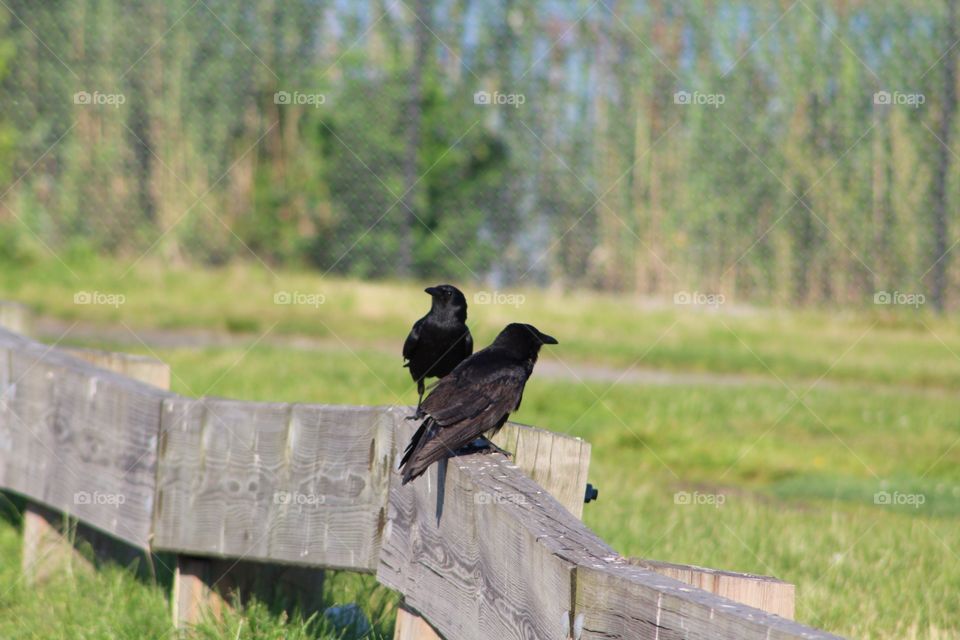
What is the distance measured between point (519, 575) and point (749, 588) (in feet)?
1.53

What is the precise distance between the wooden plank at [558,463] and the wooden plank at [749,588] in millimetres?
584

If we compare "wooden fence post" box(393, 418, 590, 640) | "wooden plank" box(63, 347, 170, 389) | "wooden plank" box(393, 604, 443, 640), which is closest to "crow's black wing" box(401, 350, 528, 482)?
"wooden fence post" box(393, 418, 590, 640)

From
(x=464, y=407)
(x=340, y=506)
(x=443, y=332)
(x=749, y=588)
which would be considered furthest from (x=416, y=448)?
(x=443, y=332)

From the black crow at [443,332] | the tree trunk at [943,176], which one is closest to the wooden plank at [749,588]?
the black crow at [443,332]

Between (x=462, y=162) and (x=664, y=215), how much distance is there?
2.28 metres

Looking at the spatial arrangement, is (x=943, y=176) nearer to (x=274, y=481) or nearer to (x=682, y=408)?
(x=682, y=408)

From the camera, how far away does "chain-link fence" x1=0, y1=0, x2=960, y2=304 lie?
534 inches

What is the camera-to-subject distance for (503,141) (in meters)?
14.2

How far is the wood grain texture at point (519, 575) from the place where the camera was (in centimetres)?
188

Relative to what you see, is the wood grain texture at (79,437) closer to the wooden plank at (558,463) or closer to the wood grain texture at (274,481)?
the wood grain texture at (274,481)

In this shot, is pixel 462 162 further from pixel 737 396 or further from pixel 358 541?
pixel 358 541

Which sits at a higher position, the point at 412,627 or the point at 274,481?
the point at 274,481

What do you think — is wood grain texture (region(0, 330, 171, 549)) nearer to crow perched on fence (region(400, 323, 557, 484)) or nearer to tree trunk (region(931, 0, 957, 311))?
crow perched on fence (region(400, 323, 557, 484))

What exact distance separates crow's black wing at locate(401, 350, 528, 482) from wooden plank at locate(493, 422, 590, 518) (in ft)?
0.42
